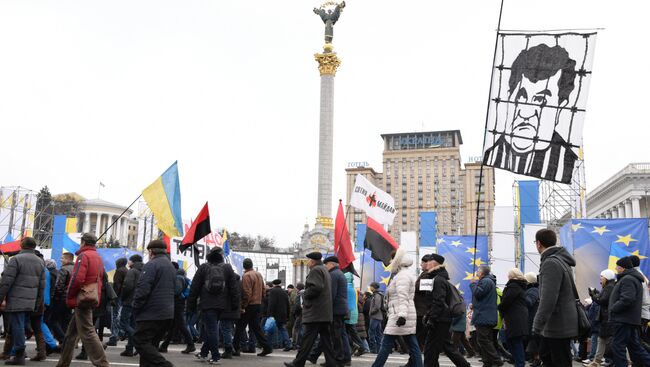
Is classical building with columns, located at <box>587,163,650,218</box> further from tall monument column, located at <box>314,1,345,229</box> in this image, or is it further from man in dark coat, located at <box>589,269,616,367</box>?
man in dark coat, located at <box>589,269,616,367</box>

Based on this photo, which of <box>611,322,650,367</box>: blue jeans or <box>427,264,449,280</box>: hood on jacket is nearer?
<box>427,264,449,280</box>: hood on jacket

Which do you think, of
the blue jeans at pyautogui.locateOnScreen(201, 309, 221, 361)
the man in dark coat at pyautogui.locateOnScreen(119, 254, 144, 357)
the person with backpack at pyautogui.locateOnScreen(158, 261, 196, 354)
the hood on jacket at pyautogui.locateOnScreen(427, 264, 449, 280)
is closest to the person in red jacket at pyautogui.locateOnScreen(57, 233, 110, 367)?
the blue jeans at pyautogui.locateOnScreen(201, 309, 221, 361)

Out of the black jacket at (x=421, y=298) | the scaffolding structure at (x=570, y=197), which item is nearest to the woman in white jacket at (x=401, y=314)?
the black jacket at (x=421, y=298)

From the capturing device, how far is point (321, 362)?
1058 centimetres

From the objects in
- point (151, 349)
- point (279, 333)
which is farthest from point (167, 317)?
point (279, 333)

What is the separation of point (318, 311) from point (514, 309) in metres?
2.99

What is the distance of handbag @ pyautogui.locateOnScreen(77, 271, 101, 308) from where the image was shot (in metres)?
7.62

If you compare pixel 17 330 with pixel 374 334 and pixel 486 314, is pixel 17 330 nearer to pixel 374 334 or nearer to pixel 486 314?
pixel 486 314

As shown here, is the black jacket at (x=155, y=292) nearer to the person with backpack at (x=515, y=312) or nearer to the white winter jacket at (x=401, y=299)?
the white winter jacket at (x=401, y=299)

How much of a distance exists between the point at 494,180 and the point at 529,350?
405 ft

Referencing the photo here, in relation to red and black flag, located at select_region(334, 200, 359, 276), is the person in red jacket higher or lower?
lower

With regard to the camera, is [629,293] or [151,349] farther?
[629,293]

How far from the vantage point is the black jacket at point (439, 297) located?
25.5ft

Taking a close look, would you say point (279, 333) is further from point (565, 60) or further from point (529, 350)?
point (565, 60)
